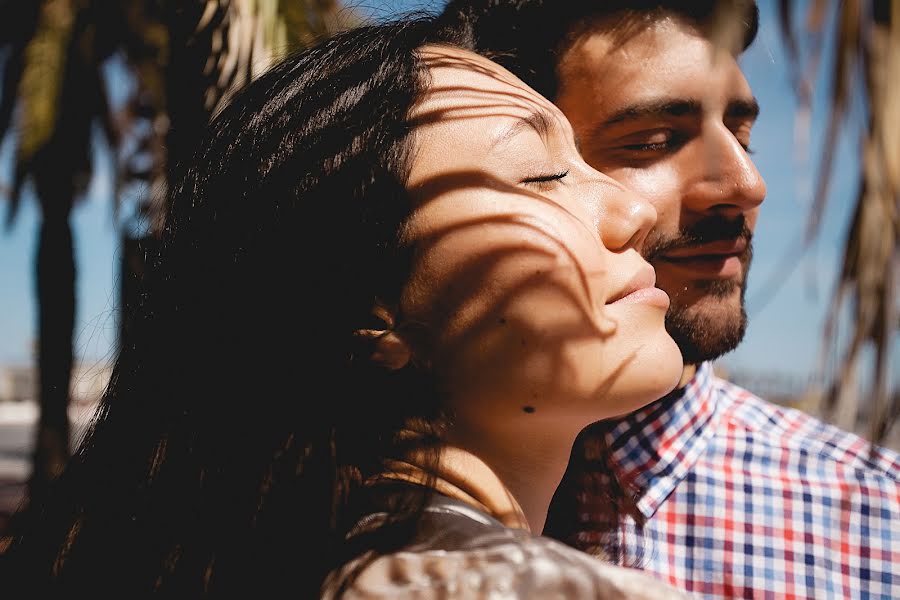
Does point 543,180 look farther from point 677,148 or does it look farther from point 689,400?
point 689,400

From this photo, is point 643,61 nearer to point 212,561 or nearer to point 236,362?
point 236,362

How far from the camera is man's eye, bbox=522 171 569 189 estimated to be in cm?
143

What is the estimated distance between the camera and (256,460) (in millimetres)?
1415

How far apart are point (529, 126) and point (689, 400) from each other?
1177 millimetres

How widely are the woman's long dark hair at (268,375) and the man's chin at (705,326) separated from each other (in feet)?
3.38

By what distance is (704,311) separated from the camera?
7.31 feet

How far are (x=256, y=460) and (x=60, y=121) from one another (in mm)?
5961

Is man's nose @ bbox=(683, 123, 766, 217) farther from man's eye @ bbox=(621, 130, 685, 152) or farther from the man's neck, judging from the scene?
the man's neck

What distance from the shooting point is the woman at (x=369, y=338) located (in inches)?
53.6

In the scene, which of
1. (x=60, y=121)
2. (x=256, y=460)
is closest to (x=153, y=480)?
(x=256, y=460)

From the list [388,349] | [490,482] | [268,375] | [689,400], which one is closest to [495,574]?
[490,482]

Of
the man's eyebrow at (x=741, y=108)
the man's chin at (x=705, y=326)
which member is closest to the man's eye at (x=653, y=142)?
the man's eyebrow at (x=741, y=108)

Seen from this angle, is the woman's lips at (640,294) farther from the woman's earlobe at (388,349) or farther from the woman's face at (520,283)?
the woman's earlobe at (388,349)

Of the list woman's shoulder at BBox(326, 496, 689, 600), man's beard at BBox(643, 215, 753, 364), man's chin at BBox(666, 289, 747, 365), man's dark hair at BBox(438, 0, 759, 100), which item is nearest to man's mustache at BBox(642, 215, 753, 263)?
man's beard at BBox(643, 215, 753, 364)
